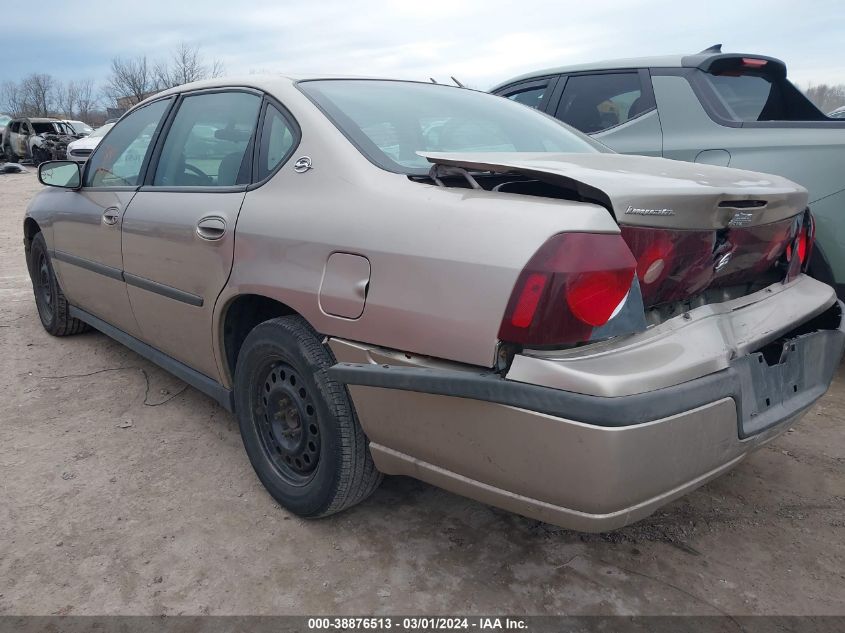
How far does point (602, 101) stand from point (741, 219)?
116 inches

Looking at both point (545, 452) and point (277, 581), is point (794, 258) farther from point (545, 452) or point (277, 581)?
point (277, 581)

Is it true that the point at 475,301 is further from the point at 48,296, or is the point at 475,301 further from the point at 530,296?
the point at 48,296

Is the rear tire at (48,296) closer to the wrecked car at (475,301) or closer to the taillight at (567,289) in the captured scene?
the wrecked car at (475,301)

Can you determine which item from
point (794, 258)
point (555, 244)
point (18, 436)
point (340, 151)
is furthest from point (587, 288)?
point (18, 436)

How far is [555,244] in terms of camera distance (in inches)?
60.0

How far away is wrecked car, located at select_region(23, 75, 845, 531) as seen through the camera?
1540mm

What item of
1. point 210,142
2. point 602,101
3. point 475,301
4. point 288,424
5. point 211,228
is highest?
point 602,101

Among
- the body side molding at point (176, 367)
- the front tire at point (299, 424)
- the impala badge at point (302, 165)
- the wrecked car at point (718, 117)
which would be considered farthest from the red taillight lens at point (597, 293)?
the wrecked car at point (718, 117)

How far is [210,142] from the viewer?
8.96 ft

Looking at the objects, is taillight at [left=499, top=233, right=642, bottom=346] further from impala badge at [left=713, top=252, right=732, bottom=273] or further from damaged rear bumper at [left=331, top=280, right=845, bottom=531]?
impala badge at [left=713, top=252, right=732, bottom=273]

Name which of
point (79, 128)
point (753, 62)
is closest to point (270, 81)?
point (753, 62)

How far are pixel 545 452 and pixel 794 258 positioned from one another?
1.31 m

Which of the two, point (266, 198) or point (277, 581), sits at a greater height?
point (266, 198)

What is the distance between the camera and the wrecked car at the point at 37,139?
69.1 feet
